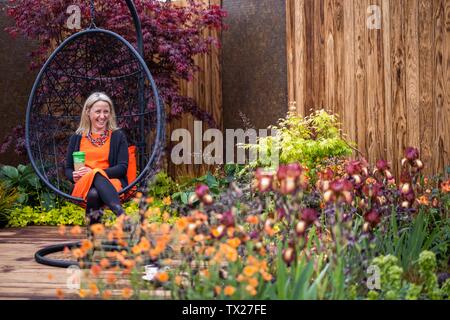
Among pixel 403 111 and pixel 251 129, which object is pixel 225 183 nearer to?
pixel 251 129

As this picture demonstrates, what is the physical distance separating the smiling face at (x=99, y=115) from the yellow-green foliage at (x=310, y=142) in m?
1.55

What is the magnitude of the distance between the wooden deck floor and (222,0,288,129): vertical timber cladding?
2.23m

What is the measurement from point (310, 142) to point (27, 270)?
7.82 ft

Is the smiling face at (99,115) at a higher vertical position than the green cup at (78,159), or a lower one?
higher

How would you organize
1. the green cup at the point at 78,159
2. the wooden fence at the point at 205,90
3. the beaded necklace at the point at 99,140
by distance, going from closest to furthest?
the green cup at the point at 78,159
the beaded necklace at the point at 99,140
the wooden fence at the point at 205,90

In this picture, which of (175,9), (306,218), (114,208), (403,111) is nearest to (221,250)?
(306,218)

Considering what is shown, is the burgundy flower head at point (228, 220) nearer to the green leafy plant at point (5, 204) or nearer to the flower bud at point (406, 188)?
the flower bud at point (406, 188)

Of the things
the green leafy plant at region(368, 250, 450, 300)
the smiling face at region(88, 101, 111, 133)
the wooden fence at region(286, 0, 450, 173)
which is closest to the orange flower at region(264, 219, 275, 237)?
the green leafy plant at region(368, 250, 450, 300)

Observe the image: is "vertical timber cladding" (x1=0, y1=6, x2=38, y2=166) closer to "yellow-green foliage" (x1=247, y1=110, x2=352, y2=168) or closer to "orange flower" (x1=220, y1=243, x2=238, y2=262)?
"yellow-green foliage" (x1=247, y1=110, x2=352, y2=168)

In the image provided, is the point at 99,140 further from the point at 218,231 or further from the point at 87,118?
the point at 218,231

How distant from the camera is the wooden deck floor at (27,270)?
2.75 meters

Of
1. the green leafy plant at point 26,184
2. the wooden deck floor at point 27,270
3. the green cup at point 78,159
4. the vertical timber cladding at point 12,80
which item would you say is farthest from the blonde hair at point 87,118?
the vertical timber cladding at point 12,80

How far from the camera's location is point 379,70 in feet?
16.2

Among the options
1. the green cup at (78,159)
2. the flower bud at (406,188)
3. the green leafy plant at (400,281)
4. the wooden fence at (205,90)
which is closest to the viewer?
the green leafy plant at (400,281)
